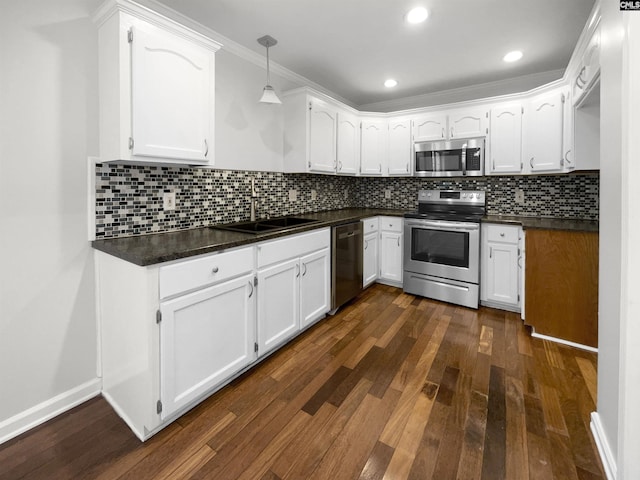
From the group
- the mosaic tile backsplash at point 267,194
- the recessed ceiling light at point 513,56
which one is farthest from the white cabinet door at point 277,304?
the recessed ceiling light at point 513,56

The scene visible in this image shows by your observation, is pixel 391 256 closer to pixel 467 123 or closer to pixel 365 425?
pixel 467 123

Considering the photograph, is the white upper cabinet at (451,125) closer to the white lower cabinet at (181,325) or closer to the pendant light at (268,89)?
the pendant light at (268,89)

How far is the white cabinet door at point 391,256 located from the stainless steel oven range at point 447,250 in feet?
0.44

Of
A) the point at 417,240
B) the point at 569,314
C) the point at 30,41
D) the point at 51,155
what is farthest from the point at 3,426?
the point at 569,314

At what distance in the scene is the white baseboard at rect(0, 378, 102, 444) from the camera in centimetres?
158

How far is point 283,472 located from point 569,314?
2442mm

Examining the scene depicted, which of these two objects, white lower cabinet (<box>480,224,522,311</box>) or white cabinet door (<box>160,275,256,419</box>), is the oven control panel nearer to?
white lower cabinet (<box>480,224,522,311</box>)

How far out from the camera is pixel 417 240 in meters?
Answer: 3.54

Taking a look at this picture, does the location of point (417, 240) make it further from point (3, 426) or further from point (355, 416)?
point (3, 426)

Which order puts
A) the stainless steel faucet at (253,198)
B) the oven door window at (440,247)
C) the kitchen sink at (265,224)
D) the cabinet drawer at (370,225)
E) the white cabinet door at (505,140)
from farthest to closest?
1. the cabinet drawer at (370,225)
2. the oven door window at (440,247)
3. the white cabinet door at (505,140)
4. the stainless steel faucet at (253,198)
5. the kitchen sink at (265,224)

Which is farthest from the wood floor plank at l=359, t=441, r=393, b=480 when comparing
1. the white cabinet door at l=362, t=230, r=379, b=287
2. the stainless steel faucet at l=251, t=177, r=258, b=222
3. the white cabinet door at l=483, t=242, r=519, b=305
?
the white cabinet door at l=483, t=242, r=519, b=305

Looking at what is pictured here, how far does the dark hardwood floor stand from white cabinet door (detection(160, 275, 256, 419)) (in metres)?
0.16

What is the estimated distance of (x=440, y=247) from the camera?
340 cm

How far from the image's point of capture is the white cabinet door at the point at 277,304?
213 cm
